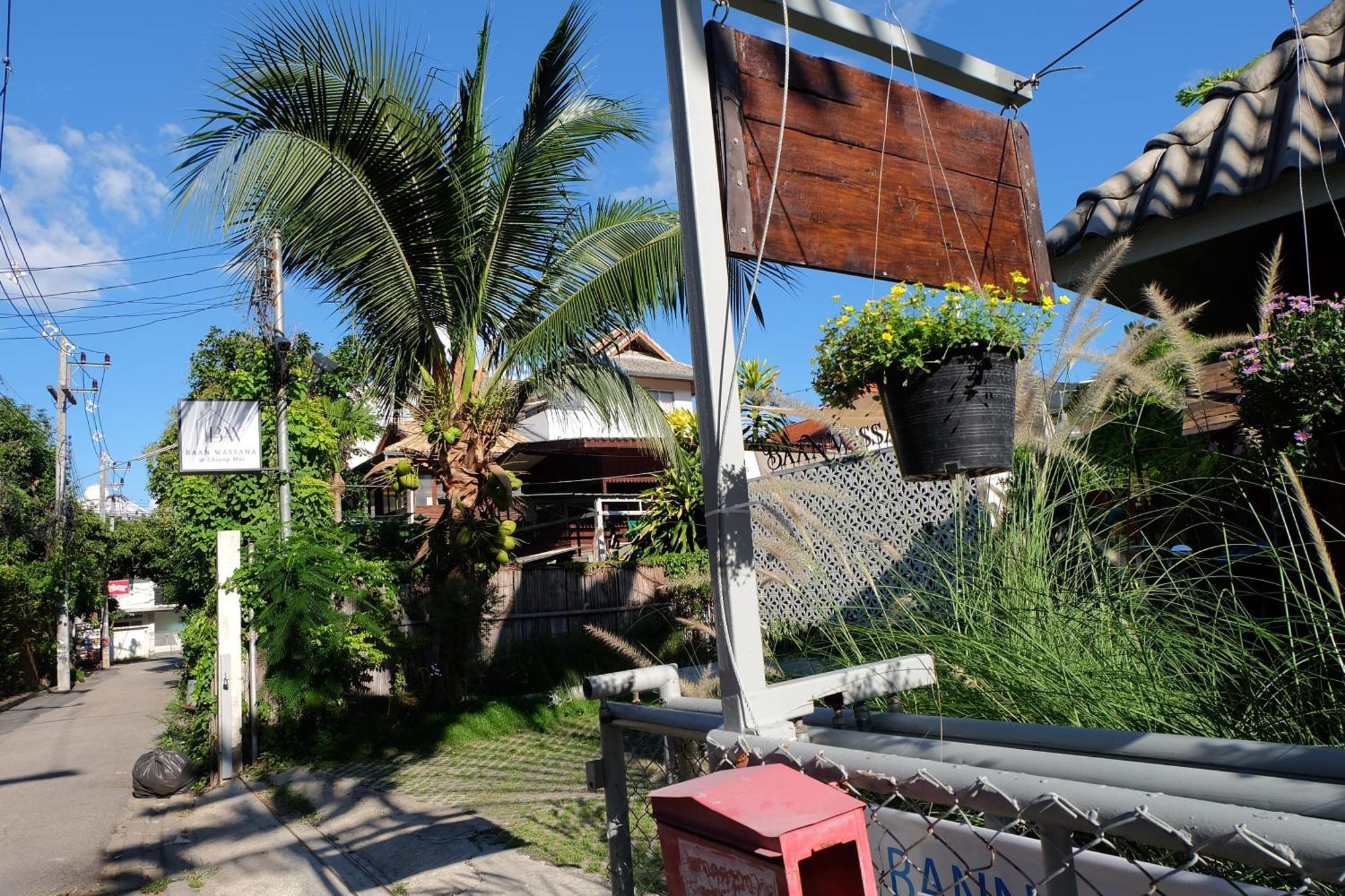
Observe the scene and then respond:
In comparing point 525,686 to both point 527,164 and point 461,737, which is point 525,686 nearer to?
point 461,737

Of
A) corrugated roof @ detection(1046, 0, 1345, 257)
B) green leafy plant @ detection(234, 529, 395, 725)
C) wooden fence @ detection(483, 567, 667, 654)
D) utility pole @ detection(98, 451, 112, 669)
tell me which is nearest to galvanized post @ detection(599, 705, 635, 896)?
corrugated roof @ detection(1046, 0, 1345, 257)

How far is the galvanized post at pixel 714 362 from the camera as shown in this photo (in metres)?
2.10

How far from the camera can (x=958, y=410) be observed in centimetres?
246

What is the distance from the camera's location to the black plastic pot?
96.9 inches

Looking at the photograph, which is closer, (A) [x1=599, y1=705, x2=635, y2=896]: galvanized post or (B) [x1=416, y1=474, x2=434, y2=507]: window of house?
(A) [x1=599, y1=705, x2=635, y2=896]: galvanized post

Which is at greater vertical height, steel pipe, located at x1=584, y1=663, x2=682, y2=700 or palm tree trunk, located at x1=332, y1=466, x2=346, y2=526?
palm tree trunk, located at x1=332, y1=466, x2=346, y2=526

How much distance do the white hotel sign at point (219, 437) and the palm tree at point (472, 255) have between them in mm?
1510

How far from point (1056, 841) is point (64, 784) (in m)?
11.7

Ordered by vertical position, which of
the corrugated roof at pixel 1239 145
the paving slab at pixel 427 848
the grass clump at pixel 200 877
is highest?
the corrugated roof at pixel 1239 145

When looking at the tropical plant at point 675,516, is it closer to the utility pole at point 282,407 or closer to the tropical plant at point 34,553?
the utility pole at point 282,407

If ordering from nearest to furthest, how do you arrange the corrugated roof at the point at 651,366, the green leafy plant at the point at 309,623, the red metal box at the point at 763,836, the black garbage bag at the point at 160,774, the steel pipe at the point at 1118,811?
the steel pipe at the point at 1118,811 → the red metal box at the point at 763,836 → the black garbage bag at the point at 160,774 → the green leafy plant at the point at 309,623 → the corrugated roof at the point at 651,366

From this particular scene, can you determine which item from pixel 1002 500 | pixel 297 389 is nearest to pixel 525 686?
pixel 297 389

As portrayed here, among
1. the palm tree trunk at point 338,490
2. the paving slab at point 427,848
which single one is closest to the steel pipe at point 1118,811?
the paving slab at point 427,848

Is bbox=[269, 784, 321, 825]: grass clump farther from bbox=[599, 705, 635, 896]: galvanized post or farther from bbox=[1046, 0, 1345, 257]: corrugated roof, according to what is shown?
bbox=[1046, 0, 1345, 257]: corrugated roof
